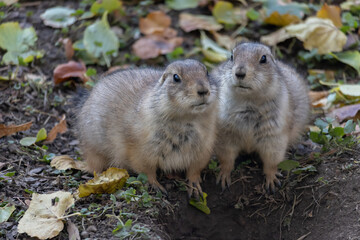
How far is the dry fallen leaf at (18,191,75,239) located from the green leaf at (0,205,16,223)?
0.60 ft

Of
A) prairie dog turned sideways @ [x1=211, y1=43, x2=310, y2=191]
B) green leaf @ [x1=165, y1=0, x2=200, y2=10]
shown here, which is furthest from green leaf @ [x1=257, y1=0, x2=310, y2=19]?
prairie dog turned sideways @ [x1=211, y1=43, x2=310, y2=191]

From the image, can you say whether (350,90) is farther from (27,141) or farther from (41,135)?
(27,141)

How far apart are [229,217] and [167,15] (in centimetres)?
424

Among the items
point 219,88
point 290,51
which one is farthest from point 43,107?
point 290,51

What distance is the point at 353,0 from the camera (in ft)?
30.3

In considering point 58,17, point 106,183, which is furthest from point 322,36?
point 106,183

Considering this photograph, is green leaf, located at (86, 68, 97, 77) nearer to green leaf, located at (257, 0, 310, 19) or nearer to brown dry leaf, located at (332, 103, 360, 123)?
green leaf, located at (257, 0, 310, 19)

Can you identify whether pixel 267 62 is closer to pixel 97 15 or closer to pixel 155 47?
pixel 155 47

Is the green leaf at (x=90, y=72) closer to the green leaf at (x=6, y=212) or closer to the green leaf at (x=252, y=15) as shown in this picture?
the green leaf at (x=252, y=15)

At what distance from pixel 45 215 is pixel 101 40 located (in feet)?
12.8

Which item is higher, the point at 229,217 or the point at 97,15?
the point at 97,15

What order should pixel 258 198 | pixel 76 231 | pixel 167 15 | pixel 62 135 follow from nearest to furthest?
pixel 76 231, pixel 258 198, pixel 62 135, pixel 167 15

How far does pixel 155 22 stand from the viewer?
29.1ft

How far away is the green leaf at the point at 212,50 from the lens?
815 centimetres
